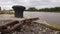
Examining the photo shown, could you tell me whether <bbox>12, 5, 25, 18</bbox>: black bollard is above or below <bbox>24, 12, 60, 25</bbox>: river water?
above

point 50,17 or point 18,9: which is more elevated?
point 18,9

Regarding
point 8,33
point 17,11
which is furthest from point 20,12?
point 8,33

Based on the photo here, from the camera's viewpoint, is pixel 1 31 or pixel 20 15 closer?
pixel 1 31

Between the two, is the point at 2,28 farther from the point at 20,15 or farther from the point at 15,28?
the point at 20,15

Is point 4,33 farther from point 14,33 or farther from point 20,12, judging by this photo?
point 20,12

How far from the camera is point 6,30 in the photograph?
11.0ft

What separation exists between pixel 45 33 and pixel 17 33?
589mm

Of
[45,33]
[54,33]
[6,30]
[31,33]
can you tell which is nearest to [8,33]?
[6,30]

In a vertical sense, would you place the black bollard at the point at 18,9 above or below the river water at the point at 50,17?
above

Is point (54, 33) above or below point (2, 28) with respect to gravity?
below

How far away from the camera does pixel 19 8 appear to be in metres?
7.55

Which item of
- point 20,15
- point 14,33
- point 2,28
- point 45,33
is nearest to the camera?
point 2,28

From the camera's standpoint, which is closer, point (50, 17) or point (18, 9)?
point (18, 9)

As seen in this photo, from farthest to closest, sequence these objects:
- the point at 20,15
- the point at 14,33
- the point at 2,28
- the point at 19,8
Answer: the point at 20,15
the point at 19,8
the point at 14,33
the point at 2,28
